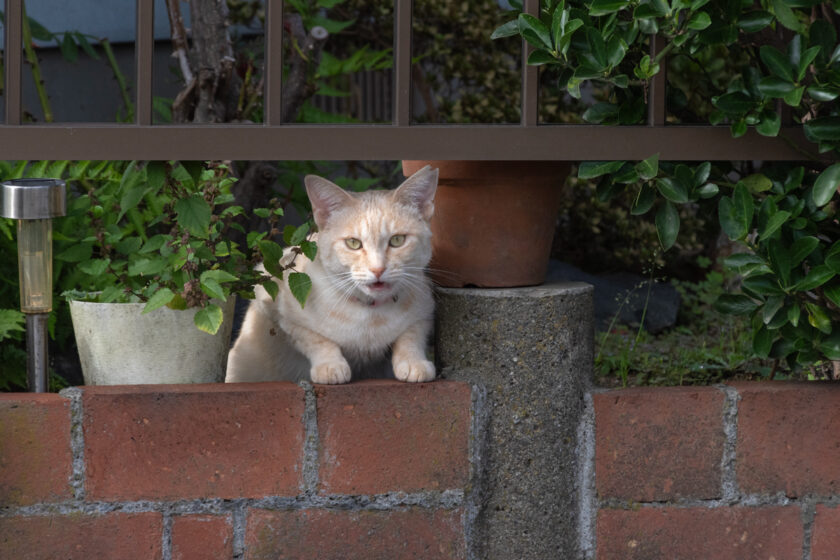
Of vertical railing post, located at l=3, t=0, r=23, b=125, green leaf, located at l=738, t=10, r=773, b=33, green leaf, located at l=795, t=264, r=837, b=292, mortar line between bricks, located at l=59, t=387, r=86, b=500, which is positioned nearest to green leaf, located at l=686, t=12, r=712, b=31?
green leaf, located at l=738, t=10, r=773, b=33

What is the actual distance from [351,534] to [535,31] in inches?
49.6

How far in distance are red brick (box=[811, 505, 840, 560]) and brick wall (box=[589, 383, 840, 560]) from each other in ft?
0.04

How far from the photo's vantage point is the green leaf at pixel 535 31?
2205 millimetres

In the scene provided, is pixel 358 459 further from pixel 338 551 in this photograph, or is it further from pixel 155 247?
pixel 155 247

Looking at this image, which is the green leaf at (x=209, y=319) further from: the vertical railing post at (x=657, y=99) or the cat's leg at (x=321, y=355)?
the vertical railing post at (x=657, y=99)

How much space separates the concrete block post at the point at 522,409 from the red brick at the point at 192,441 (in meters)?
0.45

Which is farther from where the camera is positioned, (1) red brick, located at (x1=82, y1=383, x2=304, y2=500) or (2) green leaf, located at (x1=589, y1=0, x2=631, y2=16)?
(1) red brick, located at (x1=82, y1=383, x2=304, y2=500)

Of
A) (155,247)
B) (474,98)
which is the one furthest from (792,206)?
(474,98)

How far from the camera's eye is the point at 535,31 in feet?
7.25

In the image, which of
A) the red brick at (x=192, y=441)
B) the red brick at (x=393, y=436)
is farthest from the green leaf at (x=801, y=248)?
the red brick at (x=192, y=441)

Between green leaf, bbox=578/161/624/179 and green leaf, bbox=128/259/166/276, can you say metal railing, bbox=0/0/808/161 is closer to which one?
green leaf, bbox=578/161/624/179

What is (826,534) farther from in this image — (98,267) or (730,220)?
(98,267)

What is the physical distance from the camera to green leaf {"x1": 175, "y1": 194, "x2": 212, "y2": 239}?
2.35 metres

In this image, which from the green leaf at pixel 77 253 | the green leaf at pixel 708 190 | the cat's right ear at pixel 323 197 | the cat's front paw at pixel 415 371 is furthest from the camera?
the green leaf at pixel 77 253
